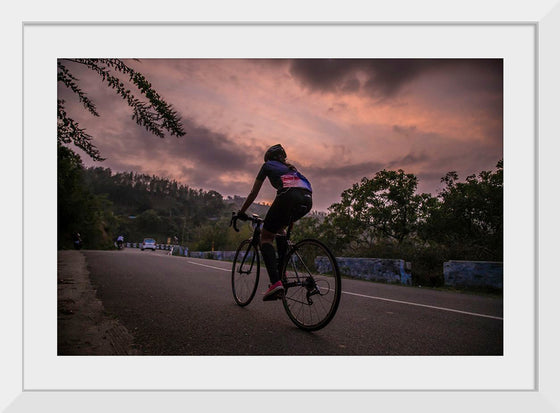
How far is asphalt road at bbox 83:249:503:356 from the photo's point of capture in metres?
2.24

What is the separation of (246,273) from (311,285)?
1.28 meters

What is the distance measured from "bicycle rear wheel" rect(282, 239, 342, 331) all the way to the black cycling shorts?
27 centimetres

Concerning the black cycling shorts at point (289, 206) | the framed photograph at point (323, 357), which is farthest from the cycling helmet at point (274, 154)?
the framed photograph at point (323, 357)

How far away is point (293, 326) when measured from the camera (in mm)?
2781

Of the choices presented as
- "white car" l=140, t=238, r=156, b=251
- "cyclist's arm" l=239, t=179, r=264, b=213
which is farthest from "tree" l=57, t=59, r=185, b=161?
"white car" l=140, t=238, r=156, b=251

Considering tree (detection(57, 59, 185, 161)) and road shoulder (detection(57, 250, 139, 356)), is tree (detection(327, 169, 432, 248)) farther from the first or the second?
road shoulder (detection(57, 250, 139, 356))

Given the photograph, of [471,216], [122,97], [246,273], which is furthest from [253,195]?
[471,216]

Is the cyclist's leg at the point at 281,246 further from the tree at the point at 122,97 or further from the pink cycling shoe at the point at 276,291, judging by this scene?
the tree at the point at 122,97

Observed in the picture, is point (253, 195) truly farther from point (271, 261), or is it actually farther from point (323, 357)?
point (323, 357)

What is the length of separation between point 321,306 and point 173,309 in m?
1.66

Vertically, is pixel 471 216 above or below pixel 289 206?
below
